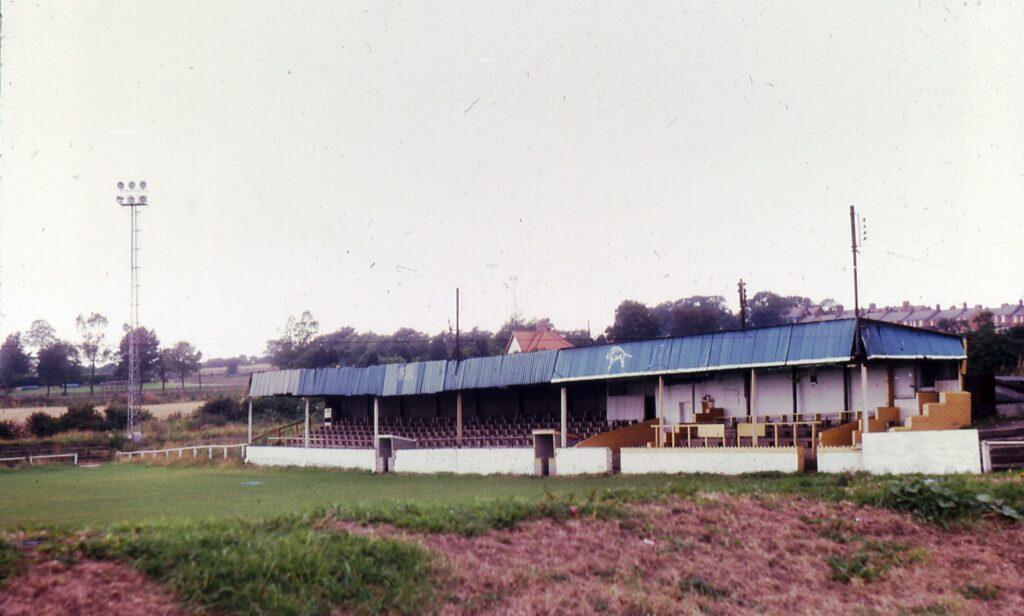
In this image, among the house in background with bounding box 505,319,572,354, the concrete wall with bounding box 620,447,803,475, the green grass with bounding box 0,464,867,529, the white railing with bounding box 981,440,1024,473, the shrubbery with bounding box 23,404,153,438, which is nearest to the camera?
the green grass with bounding box 0,464,867,529

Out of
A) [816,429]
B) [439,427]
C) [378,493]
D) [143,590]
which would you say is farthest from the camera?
[439,427]

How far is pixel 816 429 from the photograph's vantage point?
24.9 m

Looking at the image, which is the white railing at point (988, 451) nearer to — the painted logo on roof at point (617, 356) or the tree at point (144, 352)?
the painted logo on roof at point (617, 356)

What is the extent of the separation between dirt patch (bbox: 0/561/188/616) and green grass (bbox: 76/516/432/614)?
23cm

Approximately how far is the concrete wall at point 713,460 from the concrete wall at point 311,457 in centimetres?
1192

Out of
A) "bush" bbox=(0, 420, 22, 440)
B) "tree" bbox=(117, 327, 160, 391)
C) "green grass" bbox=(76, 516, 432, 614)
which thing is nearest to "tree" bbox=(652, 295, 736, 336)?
"bush" bbox=(0, 420, 22, 440)

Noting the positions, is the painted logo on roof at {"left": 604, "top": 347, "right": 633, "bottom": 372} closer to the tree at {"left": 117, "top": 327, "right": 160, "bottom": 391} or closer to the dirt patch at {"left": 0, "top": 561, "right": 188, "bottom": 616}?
the dirt patch at {"left": 0, "top": 561, "right": 188, "bottom": 616}

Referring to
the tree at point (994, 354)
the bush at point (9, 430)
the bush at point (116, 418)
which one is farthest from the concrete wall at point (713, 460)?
the bush at point (9, 430)

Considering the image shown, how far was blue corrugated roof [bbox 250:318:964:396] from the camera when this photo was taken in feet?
79.3

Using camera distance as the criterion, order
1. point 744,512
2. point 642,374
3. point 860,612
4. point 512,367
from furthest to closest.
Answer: point 512,367
point 642,374
point 744,512
point 860,612

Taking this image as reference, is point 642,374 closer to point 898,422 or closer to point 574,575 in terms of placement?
point 898,422

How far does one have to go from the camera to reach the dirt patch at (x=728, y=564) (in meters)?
10.8

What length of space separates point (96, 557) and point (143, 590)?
33.7 inches

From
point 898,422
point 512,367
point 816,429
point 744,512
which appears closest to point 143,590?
point 744,512
